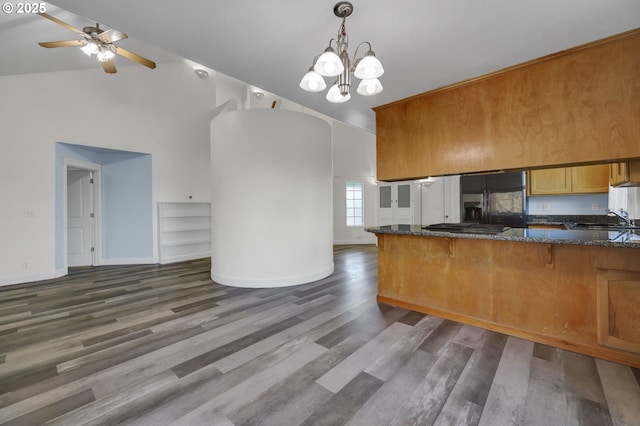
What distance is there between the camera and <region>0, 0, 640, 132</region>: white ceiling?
5.69 ft

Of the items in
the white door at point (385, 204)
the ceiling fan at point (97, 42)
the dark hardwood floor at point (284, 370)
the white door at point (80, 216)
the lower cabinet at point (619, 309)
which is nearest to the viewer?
the dark hardwood floor at point (284, 370)

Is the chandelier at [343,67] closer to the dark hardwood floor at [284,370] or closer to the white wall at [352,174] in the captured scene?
the dark hardwood floor at [284,370]

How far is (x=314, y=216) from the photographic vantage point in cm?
414

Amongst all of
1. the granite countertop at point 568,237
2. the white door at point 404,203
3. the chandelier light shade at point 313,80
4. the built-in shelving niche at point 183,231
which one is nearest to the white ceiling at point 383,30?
the chandelier light shade at point 313,80

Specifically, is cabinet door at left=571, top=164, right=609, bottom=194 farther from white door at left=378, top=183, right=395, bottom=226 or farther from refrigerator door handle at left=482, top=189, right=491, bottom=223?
white door at left=378, top=183, right=395, bottom=226

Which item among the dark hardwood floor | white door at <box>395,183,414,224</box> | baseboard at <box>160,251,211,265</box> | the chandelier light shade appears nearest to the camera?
the dark hardwood floor

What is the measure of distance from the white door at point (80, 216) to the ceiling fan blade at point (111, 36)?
3.10 m

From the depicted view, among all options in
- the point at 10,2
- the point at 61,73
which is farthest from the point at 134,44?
the point at 10,2

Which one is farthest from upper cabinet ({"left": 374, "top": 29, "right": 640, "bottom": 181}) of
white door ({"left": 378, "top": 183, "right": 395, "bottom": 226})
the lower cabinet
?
white door ({"left": 378, "top": 183, "right": 395, "bottom": 226})

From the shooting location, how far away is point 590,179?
12.9 ft

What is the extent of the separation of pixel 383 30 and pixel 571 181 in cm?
412

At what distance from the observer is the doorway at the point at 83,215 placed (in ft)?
17.6

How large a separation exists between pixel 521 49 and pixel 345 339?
113 inches

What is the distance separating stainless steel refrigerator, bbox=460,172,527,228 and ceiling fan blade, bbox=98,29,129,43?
19.8 feet
